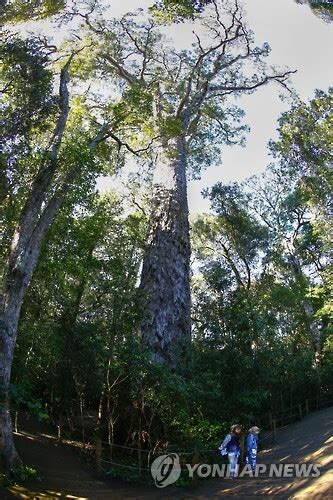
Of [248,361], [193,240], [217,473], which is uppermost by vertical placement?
[193,240]

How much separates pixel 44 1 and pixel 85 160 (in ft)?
15.9

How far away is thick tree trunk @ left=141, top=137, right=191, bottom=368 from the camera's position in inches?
456

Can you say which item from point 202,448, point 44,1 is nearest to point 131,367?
point 202,448

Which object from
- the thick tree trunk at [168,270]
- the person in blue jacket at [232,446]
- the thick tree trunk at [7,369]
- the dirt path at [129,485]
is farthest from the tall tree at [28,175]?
the person in blue jacket at [232,446]

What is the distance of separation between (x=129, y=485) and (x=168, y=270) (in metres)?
5.87

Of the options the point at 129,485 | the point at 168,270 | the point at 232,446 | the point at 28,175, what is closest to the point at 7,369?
the point at 129,485

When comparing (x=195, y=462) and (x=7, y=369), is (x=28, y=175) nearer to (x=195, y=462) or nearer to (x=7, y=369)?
(x=7, y=369)

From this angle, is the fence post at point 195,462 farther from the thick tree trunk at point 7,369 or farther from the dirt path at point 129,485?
the thick tree trunk at point 7,369

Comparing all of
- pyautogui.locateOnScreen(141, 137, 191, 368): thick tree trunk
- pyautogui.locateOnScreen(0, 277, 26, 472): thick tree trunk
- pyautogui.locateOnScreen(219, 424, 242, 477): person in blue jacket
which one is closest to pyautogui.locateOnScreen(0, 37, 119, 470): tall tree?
pyautogui.locateOnScreen(0, 277, 26, 472): thick tree trunk

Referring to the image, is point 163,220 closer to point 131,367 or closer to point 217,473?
point 131,367

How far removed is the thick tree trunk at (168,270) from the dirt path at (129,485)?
9.87 feet

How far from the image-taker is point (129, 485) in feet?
27.8

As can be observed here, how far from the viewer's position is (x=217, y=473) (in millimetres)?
9172

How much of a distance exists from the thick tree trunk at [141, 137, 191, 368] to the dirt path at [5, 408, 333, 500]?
3009 millimetres
